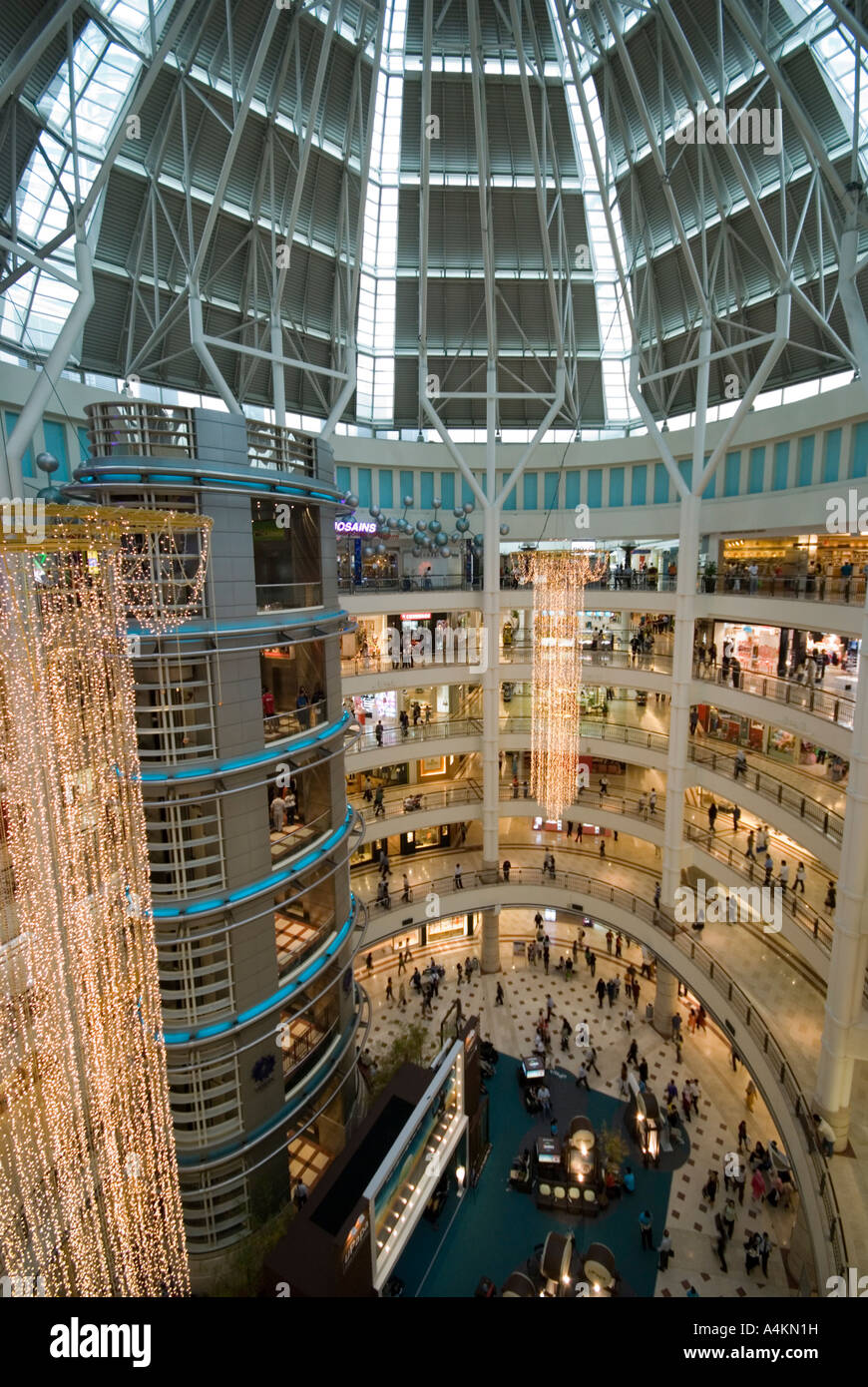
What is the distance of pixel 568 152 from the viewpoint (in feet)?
80.6

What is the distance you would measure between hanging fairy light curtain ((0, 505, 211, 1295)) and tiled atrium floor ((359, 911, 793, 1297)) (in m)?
9.58

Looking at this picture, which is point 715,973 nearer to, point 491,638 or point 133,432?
point 491,638

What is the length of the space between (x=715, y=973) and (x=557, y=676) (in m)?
9.95

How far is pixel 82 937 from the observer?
315 inches

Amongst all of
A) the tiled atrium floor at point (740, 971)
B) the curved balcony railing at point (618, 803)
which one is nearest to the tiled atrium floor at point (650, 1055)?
the tiled atrium floor at point (740, 971)

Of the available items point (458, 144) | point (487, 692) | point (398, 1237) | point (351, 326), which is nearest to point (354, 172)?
point (458, 144)

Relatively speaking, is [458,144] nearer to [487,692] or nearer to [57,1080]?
[487,692]

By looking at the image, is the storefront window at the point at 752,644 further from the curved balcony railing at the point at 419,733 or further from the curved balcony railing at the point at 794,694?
the curved balcony railing at the point at 419,733

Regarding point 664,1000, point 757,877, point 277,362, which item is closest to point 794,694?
point 757,877

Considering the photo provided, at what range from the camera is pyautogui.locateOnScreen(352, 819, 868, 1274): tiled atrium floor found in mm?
12297

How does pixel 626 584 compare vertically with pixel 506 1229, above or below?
above

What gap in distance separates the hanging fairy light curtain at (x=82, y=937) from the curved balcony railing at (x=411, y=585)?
1332 centimetres
